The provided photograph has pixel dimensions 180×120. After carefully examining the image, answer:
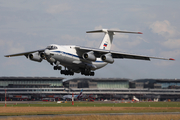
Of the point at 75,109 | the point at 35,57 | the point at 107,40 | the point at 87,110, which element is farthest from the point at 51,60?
the point at 75,109

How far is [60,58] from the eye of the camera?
25031mm

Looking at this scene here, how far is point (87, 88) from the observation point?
86.1m

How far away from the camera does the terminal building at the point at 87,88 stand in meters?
86.0

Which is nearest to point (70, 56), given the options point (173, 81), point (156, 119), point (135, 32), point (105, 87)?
point (135, 32)

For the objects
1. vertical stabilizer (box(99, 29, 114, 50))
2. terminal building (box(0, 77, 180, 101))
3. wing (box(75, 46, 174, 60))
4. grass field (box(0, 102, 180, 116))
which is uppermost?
vertical stabilizer (box(99, 29, 114, 50))

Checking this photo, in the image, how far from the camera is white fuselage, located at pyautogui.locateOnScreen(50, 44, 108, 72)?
25.0 meters

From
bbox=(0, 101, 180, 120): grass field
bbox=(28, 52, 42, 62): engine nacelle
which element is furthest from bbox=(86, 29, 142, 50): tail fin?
bbox=(0, 101, 180, 120): grass field

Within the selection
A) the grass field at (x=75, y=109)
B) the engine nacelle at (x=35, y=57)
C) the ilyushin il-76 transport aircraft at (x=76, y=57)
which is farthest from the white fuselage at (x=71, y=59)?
the grass field at (x=75, y=109)

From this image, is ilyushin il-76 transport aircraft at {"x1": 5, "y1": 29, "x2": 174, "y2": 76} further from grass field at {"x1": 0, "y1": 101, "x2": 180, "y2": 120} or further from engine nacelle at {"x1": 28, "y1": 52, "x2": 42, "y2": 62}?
grass field at {"x1": 0, "y1": 101, "x2": 180, "y2": 120}

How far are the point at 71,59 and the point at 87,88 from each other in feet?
199

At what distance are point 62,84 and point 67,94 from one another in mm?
5619

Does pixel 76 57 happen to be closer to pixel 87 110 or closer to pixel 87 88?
pixel 87 110

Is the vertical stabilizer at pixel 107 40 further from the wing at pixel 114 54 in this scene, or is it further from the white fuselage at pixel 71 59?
the wing at pixel 114 54

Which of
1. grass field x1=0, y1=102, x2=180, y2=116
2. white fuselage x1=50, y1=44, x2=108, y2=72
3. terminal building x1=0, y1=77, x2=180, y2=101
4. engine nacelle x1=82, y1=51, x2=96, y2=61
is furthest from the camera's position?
terminal building x1=0, y1=77, x2=180, y2=101
